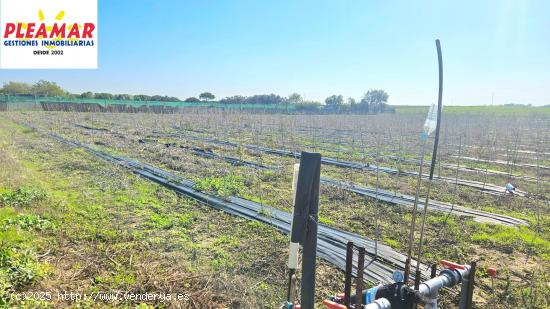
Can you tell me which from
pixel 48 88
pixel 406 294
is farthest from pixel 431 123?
pixel 48 88

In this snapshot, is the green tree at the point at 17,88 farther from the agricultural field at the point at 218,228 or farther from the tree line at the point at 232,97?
the agricultural field at the point at 218,228

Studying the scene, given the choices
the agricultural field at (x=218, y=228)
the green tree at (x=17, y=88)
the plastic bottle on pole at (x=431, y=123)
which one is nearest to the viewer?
the plastic bottle on pole at (x=431, y=123)

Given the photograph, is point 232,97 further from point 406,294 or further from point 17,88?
point 406,294

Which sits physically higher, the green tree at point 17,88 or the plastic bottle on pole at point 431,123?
the green tree at point 17,88

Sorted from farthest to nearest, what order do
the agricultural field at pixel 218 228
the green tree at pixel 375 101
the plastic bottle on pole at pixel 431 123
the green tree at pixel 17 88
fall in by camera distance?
the green tree at pixel 17 88 → the green tree at pixel 375 101 → the agricultural field at pixel 218 228 → the plastic bottle on pole at pixel 431 123

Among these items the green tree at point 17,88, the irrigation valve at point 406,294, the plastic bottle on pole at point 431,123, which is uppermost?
the green tree at point 17,88

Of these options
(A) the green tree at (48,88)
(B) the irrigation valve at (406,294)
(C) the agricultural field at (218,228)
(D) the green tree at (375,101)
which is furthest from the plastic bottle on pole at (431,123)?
(A) the green tree at (48,88)

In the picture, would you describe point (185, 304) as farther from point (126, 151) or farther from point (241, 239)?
point (126, 151)

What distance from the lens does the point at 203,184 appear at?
22.4ft

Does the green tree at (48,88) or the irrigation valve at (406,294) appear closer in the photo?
the irrigation valve at (406,294)

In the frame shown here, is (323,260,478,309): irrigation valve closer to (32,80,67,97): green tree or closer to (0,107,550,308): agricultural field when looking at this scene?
(0,107,550,308): agricultural field

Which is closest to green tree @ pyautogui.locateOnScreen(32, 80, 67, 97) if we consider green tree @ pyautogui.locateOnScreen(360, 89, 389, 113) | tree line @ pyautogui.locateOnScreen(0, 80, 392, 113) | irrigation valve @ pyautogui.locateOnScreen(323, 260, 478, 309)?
tree line @ pyautogui.locateOnScreen(0, 80, 392, 113)

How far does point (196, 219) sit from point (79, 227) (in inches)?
64.2

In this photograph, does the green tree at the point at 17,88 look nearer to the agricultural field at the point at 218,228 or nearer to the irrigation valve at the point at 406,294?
the agricultural field at the point at 218,228
